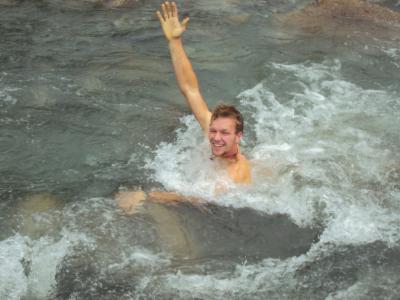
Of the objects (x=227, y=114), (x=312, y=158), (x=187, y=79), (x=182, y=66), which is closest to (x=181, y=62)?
(x=182, y=66)

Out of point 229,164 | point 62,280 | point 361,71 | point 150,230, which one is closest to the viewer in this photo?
point 62,280

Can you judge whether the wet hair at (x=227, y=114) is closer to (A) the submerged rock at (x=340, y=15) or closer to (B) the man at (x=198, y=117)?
(B) the man at (x=198, y=117)

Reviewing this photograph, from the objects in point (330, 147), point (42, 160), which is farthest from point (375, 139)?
point (42, 160)

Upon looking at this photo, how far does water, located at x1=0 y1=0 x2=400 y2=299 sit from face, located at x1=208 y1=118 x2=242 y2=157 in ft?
1.68

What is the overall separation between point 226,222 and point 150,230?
2.65 feet

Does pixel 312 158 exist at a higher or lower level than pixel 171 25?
lower

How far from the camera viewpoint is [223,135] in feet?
18.7

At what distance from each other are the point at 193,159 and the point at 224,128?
1.08 meters

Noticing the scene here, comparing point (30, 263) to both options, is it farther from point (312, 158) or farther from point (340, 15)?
point (340, 15)

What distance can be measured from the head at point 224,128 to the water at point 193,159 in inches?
22.0

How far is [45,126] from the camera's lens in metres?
7.09

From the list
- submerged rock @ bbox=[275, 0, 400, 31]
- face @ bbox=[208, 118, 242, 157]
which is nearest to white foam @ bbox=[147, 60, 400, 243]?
face @ bbox=[208, 118, 242, 157]

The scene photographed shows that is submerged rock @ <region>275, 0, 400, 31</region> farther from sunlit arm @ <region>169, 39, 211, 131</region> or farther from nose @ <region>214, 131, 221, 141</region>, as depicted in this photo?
nose @ <region>214, 131, 221, 141</region>

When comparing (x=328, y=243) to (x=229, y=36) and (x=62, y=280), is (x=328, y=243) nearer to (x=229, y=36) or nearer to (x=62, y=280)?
(x=62, y=280)
